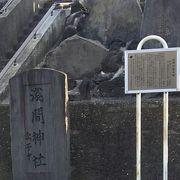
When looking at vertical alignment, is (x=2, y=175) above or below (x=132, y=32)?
below

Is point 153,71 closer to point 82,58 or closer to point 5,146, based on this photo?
point 5,146

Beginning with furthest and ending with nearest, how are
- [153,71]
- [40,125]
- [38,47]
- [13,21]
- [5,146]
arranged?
[13,21]
[38,47]
[5,146]
[40,125]
[153,71]

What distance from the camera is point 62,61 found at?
9.08 m

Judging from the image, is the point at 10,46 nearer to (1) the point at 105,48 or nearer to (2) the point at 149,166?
(1) the point at 105,48

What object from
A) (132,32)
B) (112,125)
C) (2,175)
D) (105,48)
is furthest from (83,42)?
(2,175)

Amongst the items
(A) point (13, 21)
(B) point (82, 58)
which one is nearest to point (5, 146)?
(B) point (82, 58)

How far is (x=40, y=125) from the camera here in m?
6.43

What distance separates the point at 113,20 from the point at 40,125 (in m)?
4.27

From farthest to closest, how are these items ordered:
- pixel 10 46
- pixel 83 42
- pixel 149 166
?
pixel 10 46 → pixel 83 42 → pixel 149 166

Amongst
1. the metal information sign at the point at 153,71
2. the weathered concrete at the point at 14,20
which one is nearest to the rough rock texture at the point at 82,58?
the weathered concrete at the point at 14,20

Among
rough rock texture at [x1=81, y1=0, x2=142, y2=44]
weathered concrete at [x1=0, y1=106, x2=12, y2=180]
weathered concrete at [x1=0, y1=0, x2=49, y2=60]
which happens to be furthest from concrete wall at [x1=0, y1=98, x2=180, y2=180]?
weathered concrete at [x1=0, y1=0, x2=49, y2=60]

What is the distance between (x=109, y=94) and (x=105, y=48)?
155 cm

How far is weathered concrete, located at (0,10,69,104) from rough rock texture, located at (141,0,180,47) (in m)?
2.69

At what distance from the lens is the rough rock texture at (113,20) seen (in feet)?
32.4
